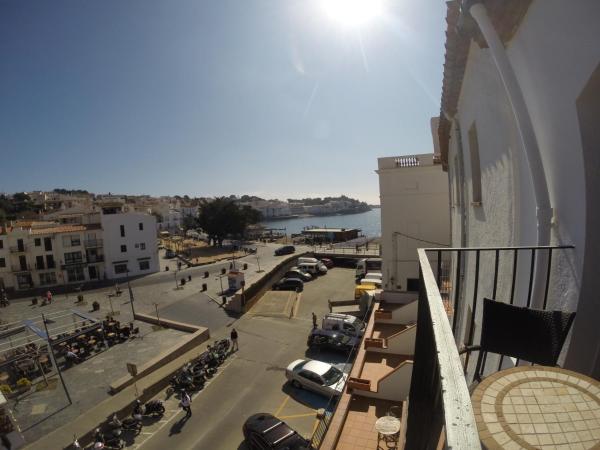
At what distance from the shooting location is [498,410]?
4.74ft

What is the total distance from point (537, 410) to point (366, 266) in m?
32.4

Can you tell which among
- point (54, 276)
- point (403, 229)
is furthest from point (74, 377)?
point (54, 276)

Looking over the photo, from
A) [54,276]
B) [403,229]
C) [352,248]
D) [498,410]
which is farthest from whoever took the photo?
[352,248]

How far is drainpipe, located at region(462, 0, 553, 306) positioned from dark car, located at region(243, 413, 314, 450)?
8.75m

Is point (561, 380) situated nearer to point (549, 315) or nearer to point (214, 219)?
point (549, 315)

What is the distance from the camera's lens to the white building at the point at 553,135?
2504mm

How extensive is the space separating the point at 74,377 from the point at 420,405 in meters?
18.4

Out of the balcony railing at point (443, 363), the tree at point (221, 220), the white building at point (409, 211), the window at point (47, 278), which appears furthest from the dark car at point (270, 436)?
the tree at point (221, 220)

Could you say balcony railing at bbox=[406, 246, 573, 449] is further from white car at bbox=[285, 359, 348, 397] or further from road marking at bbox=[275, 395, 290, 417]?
road marking at bbox=[275, 395, 290, 417]

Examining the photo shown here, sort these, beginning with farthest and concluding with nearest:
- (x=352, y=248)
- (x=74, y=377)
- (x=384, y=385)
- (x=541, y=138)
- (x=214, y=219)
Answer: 1. (x=214, y=219)
2. (x=352, y=248)
3. (x=74, y=377)
4. (x=384, y=385)
5. (x=541, y=138)

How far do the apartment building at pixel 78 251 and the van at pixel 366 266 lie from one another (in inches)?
908

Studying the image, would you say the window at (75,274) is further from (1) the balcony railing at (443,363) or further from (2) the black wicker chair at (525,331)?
(2) the black wicker chair at (525,331)

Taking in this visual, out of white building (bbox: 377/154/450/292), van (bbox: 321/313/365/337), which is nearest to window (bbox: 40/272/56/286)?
van (bbox: 321/313/365/337)

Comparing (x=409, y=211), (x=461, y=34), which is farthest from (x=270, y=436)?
(x=409, y=211)
